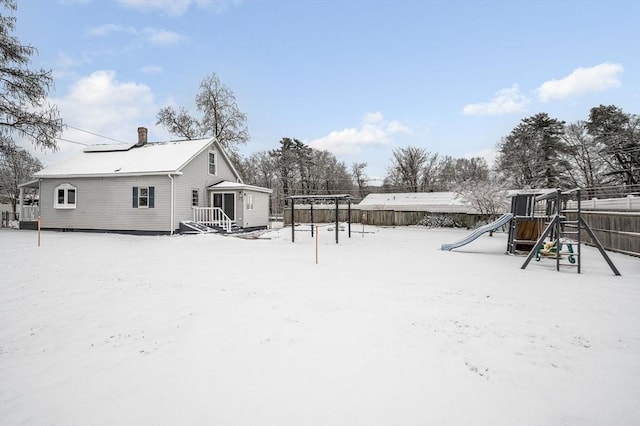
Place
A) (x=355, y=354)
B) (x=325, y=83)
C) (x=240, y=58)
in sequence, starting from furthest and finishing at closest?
1. (x=325, y=83)
2. (x=240, y=58)
3. (x=355, y=354)

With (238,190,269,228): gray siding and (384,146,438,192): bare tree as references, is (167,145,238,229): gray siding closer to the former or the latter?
(238,190,269,228): gray siding

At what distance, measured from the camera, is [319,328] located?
4414 mm

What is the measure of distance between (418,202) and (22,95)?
3100cm

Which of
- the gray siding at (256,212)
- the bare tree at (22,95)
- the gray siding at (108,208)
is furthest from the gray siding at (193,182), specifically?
the bare tree at (22,95)

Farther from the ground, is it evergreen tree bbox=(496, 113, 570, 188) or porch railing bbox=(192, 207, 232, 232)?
evergreen tree bbox=(496, 113, 570, 188)

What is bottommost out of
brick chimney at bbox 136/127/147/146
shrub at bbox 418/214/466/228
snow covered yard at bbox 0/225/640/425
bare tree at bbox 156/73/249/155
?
snow covered yard at bbox 0/225/640/425

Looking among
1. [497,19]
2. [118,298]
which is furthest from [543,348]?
[497,19]

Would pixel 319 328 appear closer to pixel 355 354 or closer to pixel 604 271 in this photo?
pixel 355 354

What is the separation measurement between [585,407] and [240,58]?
61.0 ft

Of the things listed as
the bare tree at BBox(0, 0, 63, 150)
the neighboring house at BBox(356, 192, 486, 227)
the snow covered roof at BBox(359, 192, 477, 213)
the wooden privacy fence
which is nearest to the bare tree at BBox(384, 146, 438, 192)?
the snow covered roof at BBox(359, 192, 477, 213)

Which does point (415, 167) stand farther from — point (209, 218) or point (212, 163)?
point (209, 218)

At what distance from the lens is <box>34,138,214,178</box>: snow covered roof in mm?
17706

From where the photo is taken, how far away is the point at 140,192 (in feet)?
57.7

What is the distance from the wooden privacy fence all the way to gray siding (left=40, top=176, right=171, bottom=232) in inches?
760
